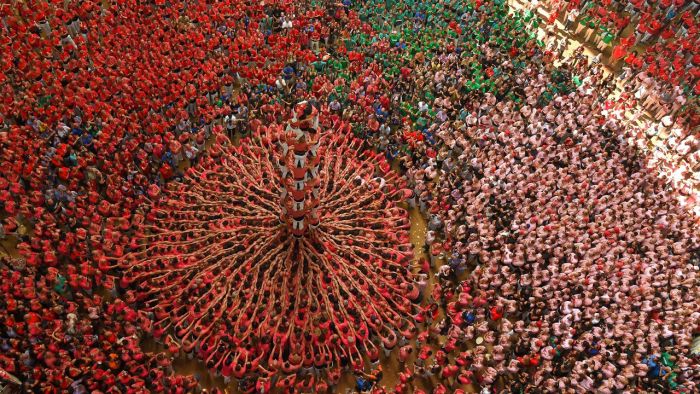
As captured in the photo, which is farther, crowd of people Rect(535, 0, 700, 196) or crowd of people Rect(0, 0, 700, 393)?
Result: crowd of people Rect(535, 0, 700, 196)

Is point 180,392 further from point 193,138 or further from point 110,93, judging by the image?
point 110,93

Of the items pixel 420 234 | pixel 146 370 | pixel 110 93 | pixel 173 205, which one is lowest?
pixel 146 370

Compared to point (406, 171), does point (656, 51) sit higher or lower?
higher

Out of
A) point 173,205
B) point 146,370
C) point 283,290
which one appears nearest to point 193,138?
point 173,205

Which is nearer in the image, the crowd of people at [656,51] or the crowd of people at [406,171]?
the crowd of people at [406,171]

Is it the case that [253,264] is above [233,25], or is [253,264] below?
below

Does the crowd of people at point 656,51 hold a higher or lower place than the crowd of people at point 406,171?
higher

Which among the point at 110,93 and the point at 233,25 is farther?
the point at 233,25

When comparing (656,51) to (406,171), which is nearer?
(406,171)
